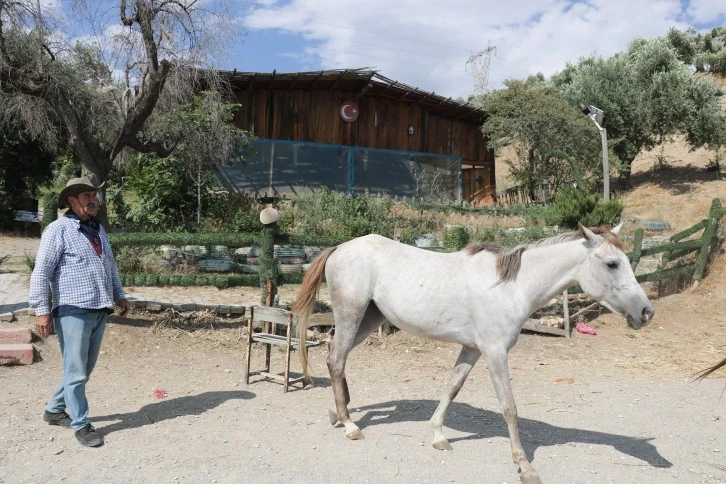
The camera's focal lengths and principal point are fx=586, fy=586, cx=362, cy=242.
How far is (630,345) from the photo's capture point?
8.33m

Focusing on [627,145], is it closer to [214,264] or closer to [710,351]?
[710,351]


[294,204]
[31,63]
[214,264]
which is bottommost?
[214,264]

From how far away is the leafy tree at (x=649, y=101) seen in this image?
22000 mm

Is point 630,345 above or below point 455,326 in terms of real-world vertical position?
below

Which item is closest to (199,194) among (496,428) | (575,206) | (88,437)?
(575,206)

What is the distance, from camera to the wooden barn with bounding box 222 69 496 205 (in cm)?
1694

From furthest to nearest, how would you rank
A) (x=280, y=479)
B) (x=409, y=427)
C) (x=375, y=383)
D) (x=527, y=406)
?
(x=375, y=383) → (x=527, y=406) → (x=409, y=427) → (x=280, y=479)

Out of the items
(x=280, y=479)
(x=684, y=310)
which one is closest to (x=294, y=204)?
(x=684, y=310)

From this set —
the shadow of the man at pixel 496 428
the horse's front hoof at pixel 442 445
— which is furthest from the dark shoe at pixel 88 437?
the horse's front hoof at pixel 442 445

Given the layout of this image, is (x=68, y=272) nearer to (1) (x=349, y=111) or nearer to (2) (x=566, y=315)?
(2) (x=566, y=315)

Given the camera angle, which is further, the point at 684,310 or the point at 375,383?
the point at 684,310

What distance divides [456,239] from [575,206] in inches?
158

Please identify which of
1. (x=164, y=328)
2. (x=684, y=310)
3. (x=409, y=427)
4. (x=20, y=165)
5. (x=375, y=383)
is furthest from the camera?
(x=20, y=165)

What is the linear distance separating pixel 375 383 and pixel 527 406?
5.17 feet
